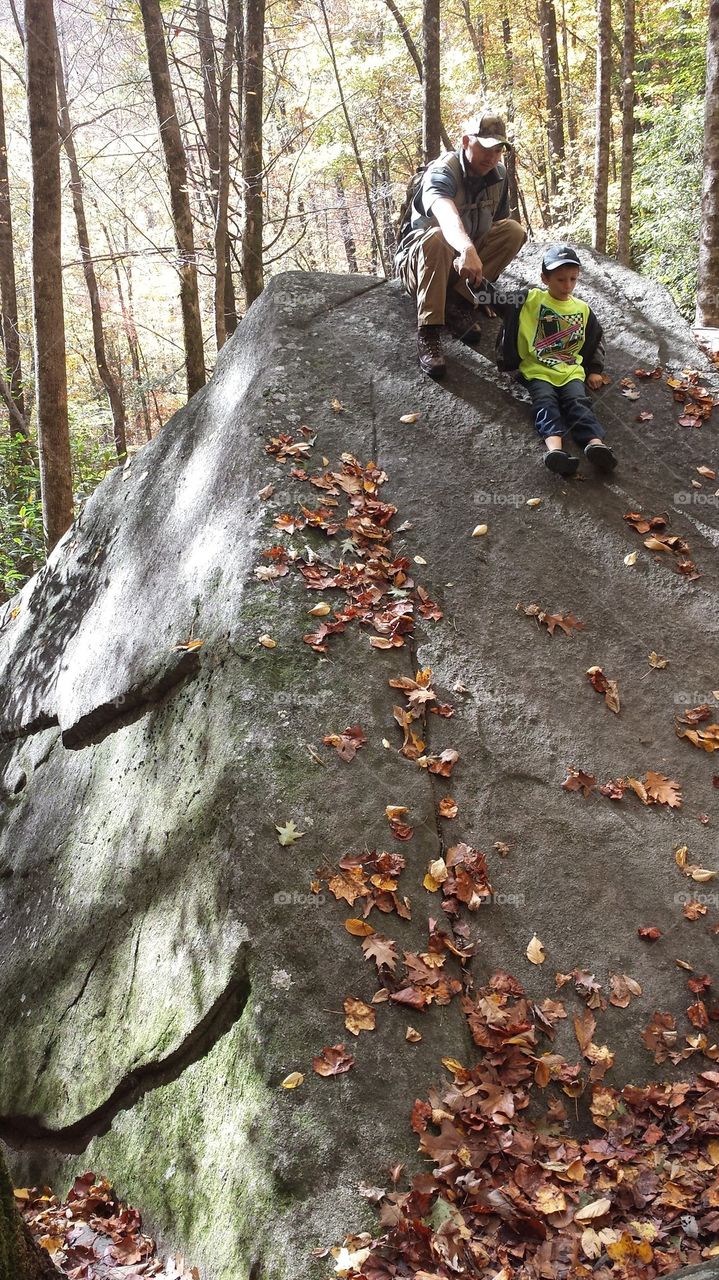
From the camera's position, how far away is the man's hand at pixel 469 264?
5250 millimetres

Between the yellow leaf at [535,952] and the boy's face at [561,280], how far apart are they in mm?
4288

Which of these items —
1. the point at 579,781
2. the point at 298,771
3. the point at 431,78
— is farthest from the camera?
the point at 431,78

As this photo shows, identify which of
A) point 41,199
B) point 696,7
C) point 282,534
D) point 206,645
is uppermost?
point 696,7

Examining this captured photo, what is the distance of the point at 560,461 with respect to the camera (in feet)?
16.8

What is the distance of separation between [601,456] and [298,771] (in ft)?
9.73

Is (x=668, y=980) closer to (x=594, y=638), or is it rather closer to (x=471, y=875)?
(x=471, y=875)

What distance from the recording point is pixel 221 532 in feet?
15.8

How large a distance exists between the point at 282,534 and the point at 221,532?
43cm

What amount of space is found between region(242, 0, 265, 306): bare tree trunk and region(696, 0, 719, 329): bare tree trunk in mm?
4732

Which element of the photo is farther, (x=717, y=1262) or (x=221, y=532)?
(x=221, y=532)

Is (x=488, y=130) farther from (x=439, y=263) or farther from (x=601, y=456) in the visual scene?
(x=601, y=456)

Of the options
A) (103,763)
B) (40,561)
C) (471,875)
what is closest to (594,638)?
(471,875)

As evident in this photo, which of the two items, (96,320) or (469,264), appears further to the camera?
(96,320)

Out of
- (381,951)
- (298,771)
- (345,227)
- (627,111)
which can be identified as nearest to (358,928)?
(381,951)
